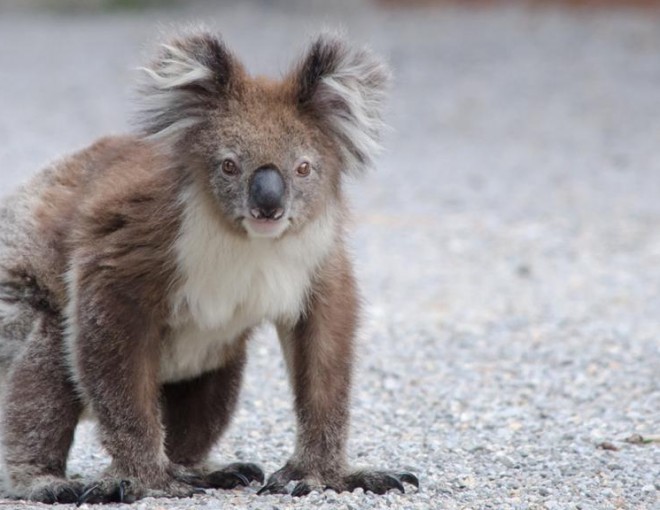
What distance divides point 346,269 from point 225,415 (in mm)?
827

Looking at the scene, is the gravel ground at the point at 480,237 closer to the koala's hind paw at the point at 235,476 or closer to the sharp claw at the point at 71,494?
the koala's hind paw at the point at 235,476

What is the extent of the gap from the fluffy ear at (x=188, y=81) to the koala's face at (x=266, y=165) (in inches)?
3.1

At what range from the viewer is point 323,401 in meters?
4.76

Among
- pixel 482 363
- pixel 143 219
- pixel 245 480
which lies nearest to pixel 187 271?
pixel 143 219

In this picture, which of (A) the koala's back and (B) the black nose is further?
Result: (A) the koala's back

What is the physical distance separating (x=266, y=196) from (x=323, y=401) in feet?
2.77

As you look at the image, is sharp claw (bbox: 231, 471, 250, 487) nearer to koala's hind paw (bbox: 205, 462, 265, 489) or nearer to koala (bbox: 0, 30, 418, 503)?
koala's hind paw (bbox: 205, 462, 265, 489)

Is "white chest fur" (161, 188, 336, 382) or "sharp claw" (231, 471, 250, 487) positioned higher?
"white chest fur" (161, 188, 336, 382)

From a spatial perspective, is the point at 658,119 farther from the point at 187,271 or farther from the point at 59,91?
the point at 187,271

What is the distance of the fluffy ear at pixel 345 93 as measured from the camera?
4680 millimetres

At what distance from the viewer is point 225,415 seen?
5.28 m

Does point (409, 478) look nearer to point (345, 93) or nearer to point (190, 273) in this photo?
point (190, 273)

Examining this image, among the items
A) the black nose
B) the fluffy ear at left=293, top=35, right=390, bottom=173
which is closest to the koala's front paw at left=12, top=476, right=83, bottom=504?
the black nose

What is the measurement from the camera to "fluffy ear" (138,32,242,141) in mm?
4629
